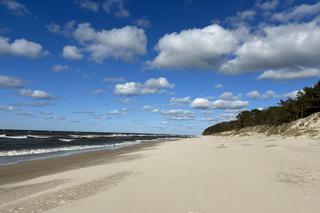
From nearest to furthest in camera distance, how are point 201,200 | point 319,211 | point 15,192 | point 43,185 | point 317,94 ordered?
point 319,211
point 201,200
point 15,192
point 43,185
point 317,94

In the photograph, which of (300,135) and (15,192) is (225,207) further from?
(300,135)

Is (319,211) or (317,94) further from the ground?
(317,94)

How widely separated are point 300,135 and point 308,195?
93.0ft

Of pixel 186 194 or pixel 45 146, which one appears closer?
pixel 186 194

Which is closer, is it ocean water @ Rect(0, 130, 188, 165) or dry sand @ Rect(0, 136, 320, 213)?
dry sand @ Rect(0, 136, 320, 213)

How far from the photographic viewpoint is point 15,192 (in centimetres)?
1059

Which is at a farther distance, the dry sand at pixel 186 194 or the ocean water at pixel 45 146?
the ocean water at pixel 45 146

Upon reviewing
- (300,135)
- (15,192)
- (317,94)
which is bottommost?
(15,192)

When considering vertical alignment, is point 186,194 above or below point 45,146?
below

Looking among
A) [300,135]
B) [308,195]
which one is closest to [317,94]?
[300,135]

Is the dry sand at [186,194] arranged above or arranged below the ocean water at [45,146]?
below

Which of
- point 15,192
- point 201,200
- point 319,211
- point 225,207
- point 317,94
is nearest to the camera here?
point 319,211

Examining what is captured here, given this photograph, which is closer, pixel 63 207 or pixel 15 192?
pixel 63 207

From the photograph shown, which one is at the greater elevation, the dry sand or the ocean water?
the ocean water
